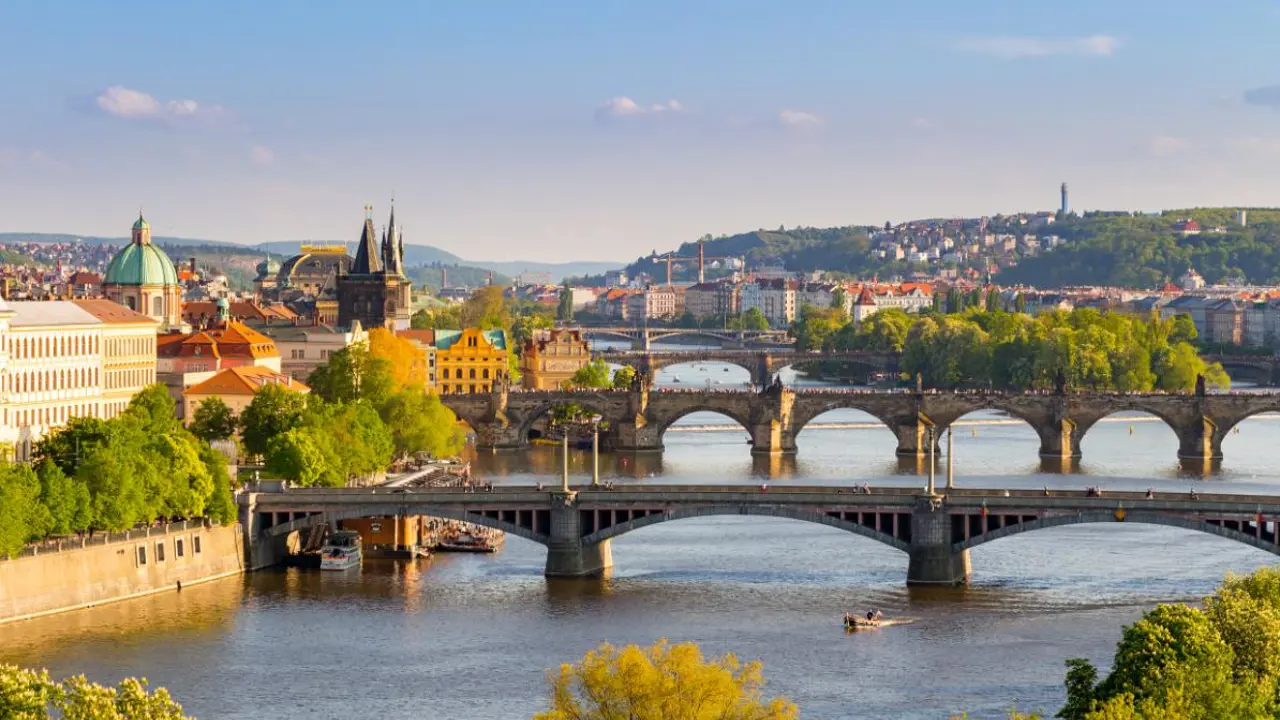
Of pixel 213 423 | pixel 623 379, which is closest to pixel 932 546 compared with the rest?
pixel 213 423

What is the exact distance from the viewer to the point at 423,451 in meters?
87.0

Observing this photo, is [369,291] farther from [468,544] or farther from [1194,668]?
[1194,668]

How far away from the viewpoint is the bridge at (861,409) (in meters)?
98.1

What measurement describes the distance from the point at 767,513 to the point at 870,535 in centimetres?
236

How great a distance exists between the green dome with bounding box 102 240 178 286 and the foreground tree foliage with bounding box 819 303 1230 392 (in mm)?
38070

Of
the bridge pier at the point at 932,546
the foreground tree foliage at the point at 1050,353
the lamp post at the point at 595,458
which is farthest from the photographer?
the foreground tree foliage at the point at 1050,353

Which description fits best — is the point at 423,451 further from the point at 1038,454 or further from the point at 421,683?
the point at 421,683

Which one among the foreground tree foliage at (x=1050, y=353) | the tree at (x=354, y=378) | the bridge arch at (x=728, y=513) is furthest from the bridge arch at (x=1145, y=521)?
the foreground tree foliage at (x=1050, y=353)

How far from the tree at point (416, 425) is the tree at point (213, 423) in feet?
24.9

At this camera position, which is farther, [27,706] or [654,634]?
[654,634]

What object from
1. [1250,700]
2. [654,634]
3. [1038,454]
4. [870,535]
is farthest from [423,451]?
[1250,700]

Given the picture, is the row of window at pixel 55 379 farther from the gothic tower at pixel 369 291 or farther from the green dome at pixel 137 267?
the gothic tower at pixel 369 291

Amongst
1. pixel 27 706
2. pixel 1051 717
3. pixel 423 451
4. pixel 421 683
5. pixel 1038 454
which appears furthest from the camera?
pixel 1038 454

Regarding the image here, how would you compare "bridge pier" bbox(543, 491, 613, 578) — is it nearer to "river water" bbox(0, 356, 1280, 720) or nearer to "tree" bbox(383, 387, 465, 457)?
"river water" bbox(0, 356, 1280, 720)
